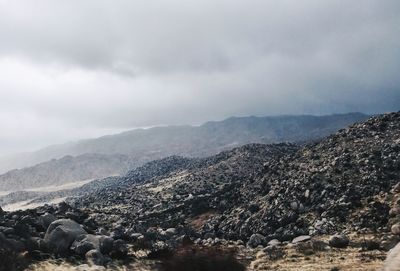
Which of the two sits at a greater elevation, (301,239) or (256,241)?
(301,239)

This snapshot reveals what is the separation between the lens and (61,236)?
108 ft

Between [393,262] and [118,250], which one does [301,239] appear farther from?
[393,262]

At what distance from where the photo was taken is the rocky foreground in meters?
30.1

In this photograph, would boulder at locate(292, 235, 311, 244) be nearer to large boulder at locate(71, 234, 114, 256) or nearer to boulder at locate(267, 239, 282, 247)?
boulder at locate(267, 239, 282, 247)

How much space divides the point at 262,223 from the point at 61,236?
24.3 meters

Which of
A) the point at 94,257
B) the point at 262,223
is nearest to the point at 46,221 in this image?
the point at 94,257

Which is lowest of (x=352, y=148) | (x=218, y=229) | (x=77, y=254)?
(x=218, y=229)

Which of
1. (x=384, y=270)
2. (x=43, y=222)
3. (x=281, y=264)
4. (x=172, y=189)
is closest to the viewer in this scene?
(x=384, y=270)

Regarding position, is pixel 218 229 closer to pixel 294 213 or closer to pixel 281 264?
pixel 294 213

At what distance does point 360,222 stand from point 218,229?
19.0m

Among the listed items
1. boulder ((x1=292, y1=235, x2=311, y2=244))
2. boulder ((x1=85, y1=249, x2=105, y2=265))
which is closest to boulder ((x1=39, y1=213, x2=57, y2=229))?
boulder ((x1=85, y1=249, x2=105, y2=265))

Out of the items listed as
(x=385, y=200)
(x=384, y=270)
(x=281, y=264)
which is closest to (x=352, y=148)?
(x=385, y=200)

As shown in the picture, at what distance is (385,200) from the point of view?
45.1m

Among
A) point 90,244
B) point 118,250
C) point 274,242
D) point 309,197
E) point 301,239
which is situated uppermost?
point 90,244
